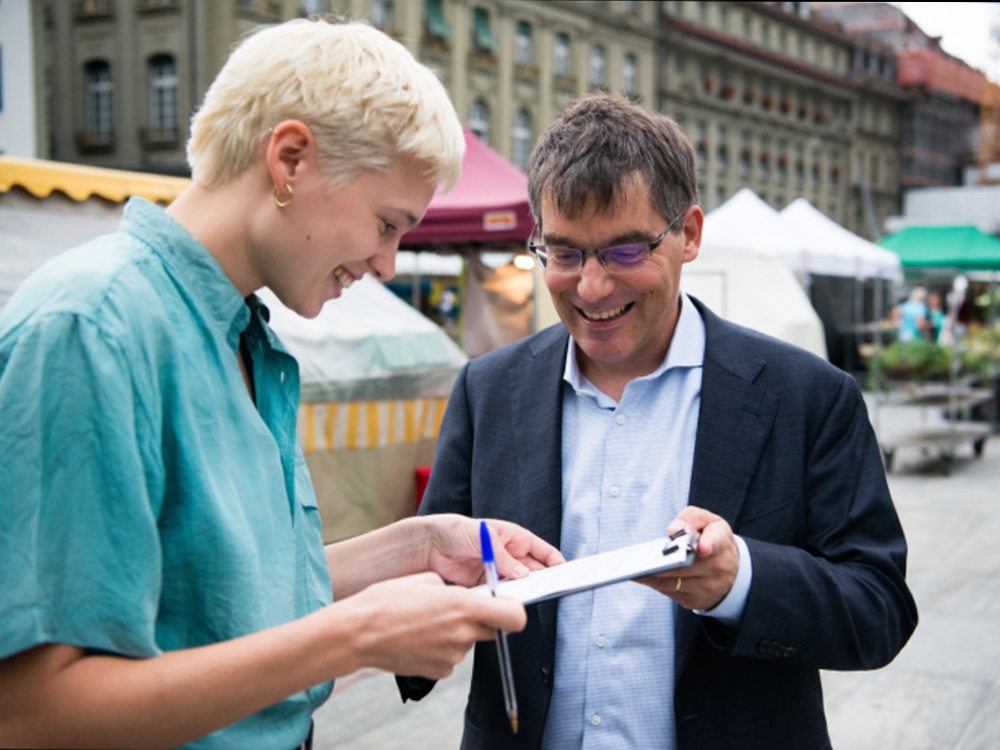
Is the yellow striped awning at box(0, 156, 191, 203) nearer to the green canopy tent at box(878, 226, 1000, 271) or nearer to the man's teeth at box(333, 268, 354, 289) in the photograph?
the man's teeth at box(333, 268, 354, 289)

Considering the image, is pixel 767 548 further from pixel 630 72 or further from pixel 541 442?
pixel 630 72

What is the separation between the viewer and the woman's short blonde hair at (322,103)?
136 centimetres

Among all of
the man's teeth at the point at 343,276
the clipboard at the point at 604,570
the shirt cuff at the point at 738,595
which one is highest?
the man's teeth at the point at 343,276

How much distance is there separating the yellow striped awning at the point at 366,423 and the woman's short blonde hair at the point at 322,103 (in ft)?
12.9

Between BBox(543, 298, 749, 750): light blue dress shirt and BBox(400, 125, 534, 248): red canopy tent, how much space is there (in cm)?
581

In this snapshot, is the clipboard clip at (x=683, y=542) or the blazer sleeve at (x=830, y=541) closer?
the clipboard clip at (x=683, y=542)

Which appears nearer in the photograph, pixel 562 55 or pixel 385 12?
pixel 385 12

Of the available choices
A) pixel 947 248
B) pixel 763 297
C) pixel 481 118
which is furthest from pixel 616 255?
pixel 481 118

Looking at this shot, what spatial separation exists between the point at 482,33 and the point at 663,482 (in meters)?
33.9

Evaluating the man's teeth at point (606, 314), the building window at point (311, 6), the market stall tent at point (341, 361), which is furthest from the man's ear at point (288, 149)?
the building window at point (311, 6)

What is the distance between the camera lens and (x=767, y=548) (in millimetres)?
1717

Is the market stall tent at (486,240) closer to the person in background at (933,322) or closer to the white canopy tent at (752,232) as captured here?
the white canopy tent at (752,232)

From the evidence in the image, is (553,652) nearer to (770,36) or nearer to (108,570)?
(108,570)

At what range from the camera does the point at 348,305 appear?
620 cm
